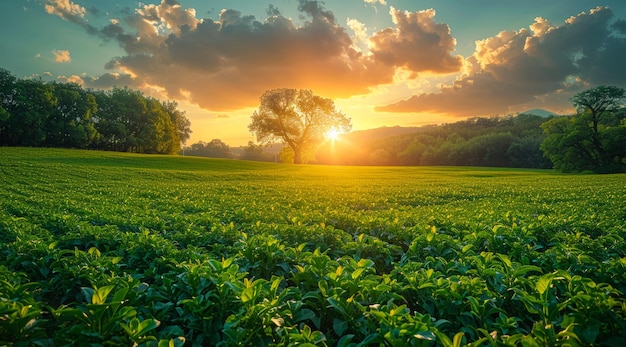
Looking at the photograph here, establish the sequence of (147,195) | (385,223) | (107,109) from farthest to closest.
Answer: (107,109), (147,195), (385,223)

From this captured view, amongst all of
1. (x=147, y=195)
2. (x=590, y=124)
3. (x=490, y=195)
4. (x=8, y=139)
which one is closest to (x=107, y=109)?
(x=8, y=139)

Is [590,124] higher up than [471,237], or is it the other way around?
[590,124]

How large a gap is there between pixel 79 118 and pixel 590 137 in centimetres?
10150

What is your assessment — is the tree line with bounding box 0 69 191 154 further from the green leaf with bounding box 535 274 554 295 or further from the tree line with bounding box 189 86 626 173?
the green leaf with bounding box 535 274 554 295

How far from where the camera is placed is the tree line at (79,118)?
69750mm

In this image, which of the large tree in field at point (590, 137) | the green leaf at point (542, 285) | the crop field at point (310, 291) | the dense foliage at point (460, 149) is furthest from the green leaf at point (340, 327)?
the dense foliage at point (460, 149)

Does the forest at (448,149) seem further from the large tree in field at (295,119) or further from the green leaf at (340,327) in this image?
the green leaf at (340,327)

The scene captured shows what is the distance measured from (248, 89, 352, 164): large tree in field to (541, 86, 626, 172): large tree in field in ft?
134

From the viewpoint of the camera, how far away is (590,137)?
217ft

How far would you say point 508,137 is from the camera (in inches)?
4353

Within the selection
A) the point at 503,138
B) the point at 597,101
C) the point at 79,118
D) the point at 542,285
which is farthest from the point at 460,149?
the point at 542,285

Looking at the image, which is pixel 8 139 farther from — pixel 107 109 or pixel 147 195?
pixel 147 195

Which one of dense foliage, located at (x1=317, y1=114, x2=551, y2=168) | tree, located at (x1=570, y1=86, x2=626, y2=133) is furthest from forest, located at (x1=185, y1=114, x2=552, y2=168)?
tree, located at (x1=570, y1=86, x2=626, y2=133)

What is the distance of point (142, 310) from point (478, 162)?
11950 cm
